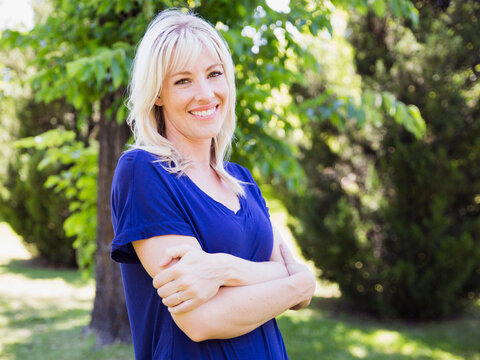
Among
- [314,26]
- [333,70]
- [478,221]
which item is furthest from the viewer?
[333,70]

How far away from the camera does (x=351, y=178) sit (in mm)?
6660

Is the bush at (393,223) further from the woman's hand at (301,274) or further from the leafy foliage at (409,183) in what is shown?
the woman's hand at (301,274)

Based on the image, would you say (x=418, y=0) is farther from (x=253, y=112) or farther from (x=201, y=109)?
(x=201, y=109)

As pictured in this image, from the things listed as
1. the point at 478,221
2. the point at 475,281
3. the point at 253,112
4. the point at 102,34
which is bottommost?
the point at 475,281

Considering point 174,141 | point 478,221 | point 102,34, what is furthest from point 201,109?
point 478,221

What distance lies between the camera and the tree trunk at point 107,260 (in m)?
4.64

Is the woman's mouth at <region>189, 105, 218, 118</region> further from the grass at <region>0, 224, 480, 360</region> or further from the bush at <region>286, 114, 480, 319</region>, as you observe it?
the bush at <region>286, 114, 480, 319</region>

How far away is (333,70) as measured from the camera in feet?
22.3

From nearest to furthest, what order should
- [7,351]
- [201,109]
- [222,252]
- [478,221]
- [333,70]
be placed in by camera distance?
[222,252], [201,109], [7,351], [478,221], [333,70]

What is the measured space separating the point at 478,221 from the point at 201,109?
518 cm

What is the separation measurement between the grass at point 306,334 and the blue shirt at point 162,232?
11.3ft

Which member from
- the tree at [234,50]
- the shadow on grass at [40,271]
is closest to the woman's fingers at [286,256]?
the tree at [234,50]

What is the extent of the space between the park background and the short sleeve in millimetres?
2314

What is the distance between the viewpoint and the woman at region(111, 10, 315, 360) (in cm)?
141
